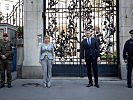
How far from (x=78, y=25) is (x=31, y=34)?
211cm

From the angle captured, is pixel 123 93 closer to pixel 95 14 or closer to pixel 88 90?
pixel 88 90

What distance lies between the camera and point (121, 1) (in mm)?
14734

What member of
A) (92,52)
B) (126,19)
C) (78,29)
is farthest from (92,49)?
(78,29)

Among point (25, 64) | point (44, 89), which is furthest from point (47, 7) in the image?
point (44, 89)

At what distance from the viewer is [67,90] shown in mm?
11859

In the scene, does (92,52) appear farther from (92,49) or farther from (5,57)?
(5,57)

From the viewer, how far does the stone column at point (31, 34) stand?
14.9 metres

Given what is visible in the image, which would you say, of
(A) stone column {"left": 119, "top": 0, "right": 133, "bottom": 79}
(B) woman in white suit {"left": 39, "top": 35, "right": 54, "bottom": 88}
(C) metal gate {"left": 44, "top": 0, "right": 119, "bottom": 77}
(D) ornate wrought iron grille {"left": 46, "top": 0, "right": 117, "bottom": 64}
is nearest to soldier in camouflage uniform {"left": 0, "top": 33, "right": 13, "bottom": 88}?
(B) woman in white suit {"left": 39, "top": 35, "right": 54, "bottom": 88}

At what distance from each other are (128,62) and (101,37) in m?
3.12

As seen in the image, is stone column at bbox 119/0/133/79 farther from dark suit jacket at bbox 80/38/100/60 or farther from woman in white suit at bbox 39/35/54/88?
woman in white suit at bbox 39/35/54/88

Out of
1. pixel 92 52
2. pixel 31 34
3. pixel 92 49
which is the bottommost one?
pixel 92 52

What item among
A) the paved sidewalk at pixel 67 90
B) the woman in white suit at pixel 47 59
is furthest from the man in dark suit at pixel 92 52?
the woman in white suit at pixel 47 59

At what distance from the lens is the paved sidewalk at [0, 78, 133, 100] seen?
34.2ft

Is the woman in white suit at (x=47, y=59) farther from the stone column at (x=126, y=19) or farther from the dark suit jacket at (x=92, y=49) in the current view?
the stone column at (x=126, y=19)
